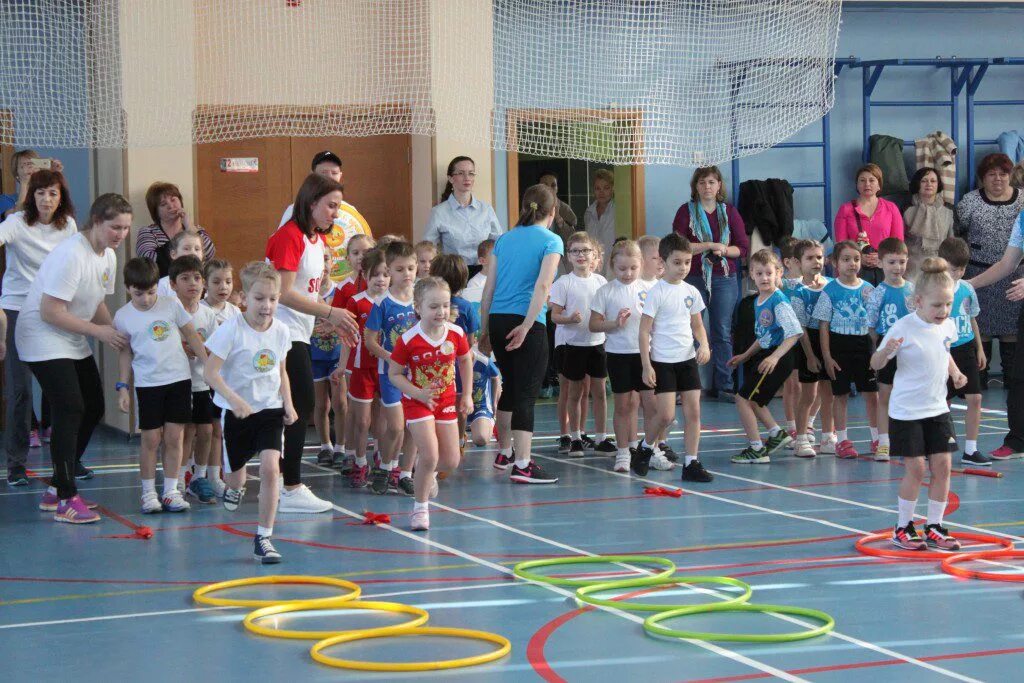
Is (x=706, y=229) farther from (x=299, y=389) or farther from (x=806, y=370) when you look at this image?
(x=299, y=389)

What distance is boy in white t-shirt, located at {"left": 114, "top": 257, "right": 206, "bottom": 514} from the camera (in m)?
6.77

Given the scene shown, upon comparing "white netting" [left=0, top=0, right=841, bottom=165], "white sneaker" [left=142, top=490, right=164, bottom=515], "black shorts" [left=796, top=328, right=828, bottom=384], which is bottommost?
"white sneaker" [left=142, top=490, right=164, bottom=515]

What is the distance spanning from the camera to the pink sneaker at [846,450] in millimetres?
8469

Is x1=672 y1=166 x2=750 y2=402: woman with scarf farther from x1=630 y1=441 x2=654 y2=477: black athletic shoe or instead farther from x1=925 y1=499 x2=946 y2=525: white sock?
x1=925 y1=499 x2=946 y2=525: white sock

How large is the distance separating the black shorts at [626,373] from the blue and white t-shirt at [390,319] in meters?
1.50

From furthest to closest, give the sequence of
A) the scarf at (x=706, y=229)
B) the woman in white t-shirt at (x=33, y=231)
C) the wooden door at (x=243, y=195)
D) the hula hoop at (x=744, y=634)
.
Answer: the scarf at (x=706, y=229) < the wooden door at (x=243, y=195) < the woman in white t-shirt at (x=33, y=231) < the hula hoop at (x=744, y=634)

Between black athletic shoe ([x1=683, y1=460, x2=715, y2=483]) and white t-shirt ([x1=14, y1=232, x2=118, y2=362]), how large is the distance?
343cm

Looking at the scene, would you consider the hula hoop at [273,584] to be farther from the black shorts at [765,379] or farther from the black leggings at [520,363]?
the black shorts at [765,379]

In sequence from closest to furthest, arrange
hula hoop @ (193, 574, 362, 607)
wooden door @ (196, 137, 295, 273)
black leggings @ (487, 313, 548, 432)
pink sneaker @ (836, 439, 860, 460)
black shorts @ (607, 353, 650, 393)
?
hula hoop @ (193, 574, 362, 607) → black leggings @ (487, 313, 548, 432) → black shorts @ (607, 353, 650, 393) → pink sneaker @ (836, 439, 860, 460) → wooden door @ (196, 137, 295, 273)

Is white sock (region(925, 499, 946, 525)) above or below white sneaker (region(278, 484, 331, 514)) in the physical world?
above

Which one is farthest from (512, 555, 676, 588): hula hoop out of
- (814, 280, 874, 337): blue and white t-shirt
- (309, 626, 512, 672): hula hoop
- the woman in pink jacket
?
the woman in pink jacket

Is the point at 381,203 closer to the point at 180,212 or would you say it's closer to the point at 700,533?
the point at 180,212

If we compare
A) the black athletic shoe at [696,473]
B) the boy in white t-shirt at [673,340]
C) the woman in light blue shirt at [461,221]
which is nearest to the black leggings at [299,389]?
the boy in white t-shirt at [673,340]

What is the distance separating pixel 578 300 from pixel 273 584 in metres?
3.66
